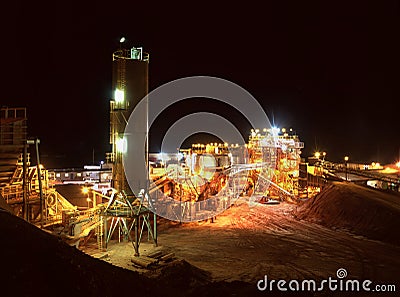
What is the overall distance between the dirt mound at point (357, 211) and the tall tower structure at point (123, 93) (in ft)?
57.9

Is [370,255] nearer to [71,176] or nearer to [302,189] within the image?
[302,189]

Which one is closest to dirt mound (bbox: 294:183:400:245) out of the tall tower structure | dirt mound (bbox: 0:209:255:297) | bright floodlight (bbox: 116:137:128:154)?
the tall tower structure

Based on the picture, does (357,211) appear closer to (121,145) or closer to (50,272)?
(121,145)

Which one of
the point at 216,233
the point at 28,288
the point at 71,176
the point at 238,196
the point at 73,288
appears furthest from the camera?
the point at 71,176

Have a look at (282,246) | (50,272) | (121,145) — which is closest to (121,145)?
(121,145)

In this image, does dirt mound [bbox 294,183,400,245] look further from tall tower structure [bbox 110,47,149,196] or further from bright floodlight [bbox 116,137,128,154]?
bright floodlight [bbox 116,137,128,154]

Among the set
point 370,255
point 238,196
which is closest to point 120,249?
point 370,255

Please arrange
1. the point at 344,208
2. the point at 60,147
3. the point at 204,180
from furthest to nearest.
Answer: the point at 60,147 → the point at 204,180 → the point at 344,208

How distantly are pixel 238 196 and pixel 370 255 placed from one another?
21526mm

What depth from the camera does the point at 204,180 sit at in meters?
37.0

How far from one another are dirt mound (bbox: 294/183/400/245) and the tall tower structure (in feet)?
57.9

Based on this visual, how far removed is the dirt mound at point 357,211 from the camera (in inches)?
1073

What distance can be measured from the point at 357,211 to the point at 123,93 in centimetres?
2070

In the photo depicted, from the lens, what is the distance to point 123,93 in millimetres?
22641
